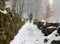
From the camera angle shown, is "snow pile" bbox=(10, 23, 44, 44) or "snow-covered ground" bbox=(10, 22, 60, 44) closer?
"snow-covered ground" bbox=(10, 22, 60, 44)

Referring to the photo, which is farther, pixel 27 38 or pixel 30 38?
pixel 30 38

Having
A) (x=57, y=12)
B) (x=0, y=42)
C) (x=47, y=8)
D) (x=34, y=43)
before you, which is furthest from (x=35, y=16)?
(x=0, y=42)

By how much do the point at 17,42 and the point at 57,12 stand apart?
4596 cm

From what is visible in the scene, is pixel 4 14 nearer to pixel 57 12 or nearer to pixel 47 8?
pixel 47 8

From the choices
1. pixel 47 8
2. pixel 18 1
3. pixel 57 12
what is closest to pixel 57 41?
pixel 18 1

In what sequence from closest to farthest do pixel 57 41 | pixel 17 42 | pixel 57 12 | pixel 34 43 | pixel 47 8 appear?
pixel 57 41 < pixel 17 42 < pixel 34 43 < pixel 47 8 < pixel 57 12

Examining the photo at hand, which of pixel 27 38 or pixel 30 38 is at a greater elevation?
pixel 27 38

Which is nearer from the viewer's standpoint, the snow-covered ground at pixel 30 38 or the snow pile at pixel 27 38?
the snow-covered ground at pixel 30 38

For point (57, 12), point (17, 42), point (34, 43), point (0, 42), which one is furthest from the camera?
point (57, 12)

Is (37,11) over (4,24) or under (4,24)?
under

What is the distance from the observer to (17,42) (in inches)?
476

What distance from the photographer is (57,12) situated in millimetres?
57250

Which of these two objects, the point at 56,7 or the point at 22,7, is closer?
the point at 22,7

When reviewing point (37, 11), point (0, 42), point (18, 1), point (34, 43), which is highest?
point (0, 42)
